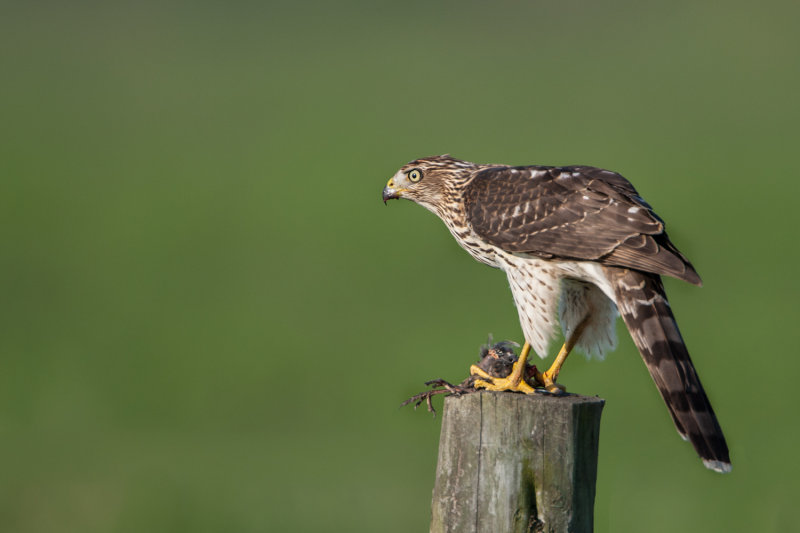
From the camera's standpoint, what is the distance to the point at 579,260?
5406 mm

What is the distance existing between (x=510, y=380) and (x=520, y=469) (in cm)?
98

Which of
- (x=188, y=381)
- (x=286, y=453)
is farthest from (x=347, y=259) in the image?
(x=286, y=453)

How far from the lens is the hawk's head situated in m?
6.36

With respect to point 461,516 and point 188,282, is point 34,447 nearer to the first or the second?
point 188,282

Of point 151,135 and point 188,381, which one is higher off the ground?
point 151,135

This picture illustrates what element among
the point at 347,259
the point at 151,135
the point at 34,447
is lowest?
the point at 34,447

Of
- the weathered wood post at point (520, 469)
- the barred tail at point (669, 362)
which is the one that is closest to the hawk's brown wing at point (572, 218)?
the barred tail at point (669, 362)

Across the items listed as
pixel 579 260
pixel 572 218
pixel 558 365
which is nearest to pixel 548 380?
pixel 558 365

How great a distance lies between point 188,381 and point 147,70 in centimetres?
1940

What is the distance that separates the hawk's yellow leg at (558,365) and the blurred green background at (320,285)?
488mm

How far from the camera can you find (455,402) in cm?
432

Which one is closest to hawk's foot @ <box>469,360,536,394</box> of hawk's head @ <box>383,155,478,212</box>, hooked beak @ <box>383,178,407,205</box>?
hawk's head @ <box>383,155,478,212</box>

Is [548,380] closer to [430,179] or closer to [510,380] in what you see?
[510,380]

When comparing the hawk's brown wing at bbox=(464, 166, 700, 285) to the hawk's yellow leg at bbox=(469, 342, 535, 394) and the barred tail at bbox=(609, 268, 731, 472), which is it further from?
the hawk's yellow leg at bbox=(469, 342, 535, 394)
